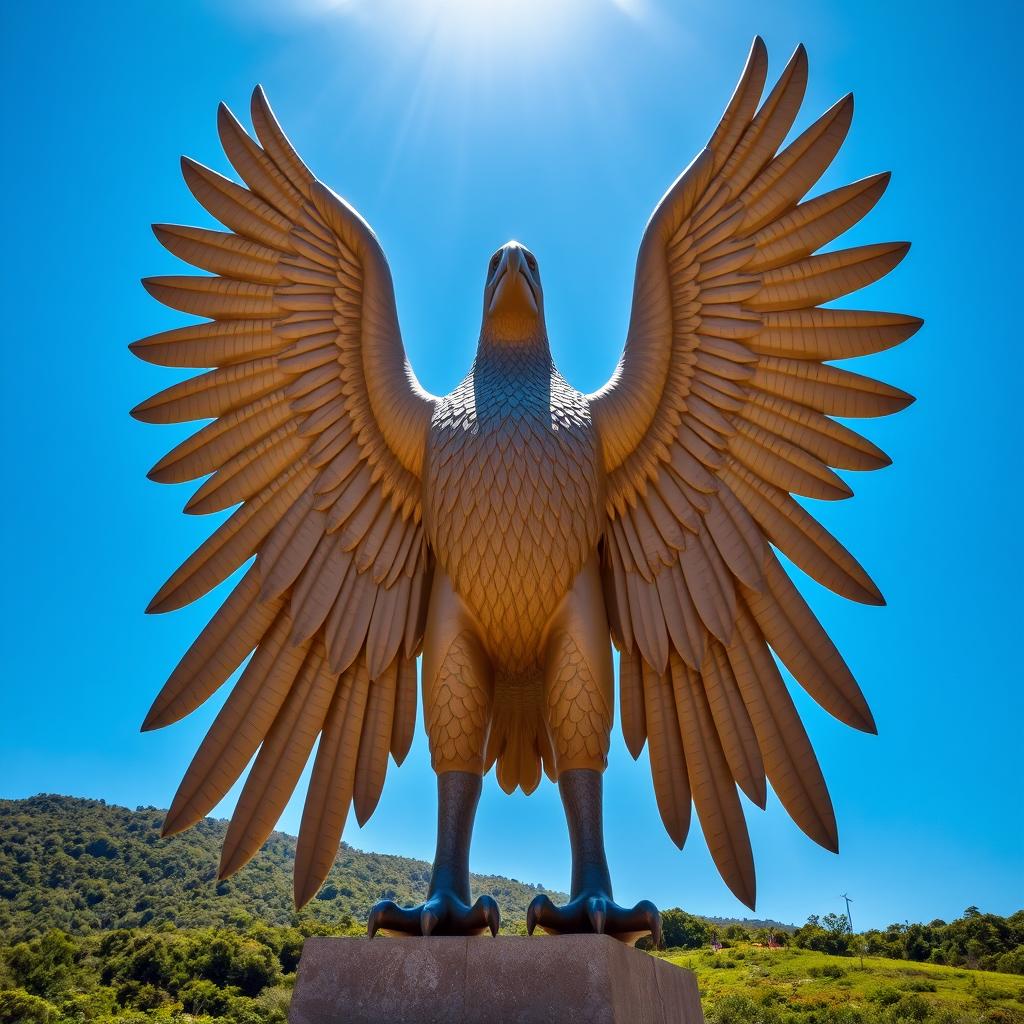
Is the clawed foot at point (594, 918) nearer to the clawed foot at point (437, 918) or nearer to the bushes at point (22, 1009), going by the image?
the clawed foot at point (437, 918)

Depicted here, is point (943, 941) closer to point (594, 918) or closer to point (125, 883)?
point (125, 883)

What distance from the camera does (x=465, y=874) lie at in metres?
4.40

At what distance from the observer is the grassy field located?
32.5m

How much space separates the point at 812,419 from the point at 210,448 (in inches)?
159

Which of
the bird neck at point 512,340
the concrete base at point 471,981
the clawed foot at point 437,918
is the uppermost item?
the bird neck at point 512,340

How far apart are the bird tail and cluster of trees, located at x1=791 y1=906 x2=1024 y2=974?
4275 centimetres

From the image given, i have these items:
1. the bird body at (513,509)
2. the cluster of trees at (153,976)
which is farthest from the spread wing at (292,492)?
the cluster of trees at (153,976)

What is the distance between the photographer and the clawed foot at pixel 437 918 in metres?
3.86

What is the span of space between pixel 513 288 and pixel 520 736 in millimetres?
2989

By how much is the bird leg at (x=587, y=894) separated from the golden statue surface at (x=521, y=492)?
43 cm

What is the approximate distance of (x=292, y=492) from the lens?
5.75 metres

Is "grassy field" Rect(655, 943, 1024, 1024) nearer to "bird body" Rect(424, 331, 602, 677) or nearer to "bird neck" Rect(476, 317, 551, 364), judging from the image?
"bird body" Rect(424, 331, 602, 677)

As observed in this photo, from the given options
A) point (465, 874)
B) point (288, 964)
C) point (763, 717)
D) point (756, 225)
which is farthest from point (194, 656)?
point (288, 964)

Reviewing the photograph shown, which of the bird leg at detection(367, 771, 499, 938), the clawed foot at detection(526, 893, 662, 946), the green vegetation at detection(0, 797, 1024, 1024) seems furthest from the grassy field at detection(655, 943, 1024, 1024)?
the clawed foot at detection(526, 893, 662, 946)
